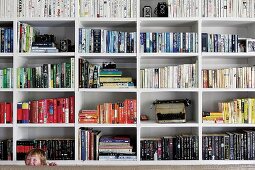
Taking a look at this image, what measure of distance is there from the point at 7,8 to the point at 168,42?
1.42 m

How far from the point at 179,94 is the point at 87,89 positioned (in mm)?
911

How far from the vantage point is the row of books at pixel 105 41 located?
3.33 meters

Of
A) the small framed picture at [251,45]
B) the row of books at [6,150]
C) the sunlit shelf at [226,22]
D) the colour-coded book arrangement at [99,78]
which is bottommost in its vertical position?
the row of books at [6,150]

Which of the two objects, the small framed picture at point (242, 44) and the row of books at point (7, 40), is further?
the small framed picture at point (242, 44)

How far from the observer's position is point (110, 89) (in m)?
3.29

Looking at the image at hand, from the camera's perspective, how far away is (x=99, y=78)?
3.36 meters

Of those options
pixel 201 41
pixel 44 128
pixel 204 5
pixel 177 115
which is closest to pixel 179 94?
pixel 177 115

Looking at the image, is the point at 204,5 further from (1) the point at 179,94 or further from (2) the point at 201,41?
(1) the point at 179,94

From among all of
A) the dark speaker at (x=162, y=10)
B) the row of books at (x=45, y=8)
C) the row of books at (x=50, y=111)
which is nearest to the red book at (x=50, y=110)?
the row of books at (x=50, y=111)

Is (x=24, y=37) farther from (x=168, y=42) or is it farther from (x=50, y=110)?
(x=168, y=42)

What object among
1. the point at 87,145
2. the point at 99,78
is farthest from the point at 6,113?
the point at 99,78

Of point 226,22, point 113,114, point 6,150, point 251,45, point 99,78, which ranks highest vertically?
point 226,22

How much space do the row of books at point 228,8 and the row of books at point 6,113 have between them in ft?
6.14

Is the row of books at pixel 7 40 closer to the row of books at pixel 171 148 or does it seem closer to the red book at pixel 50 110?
the red book at pixel 50 110
